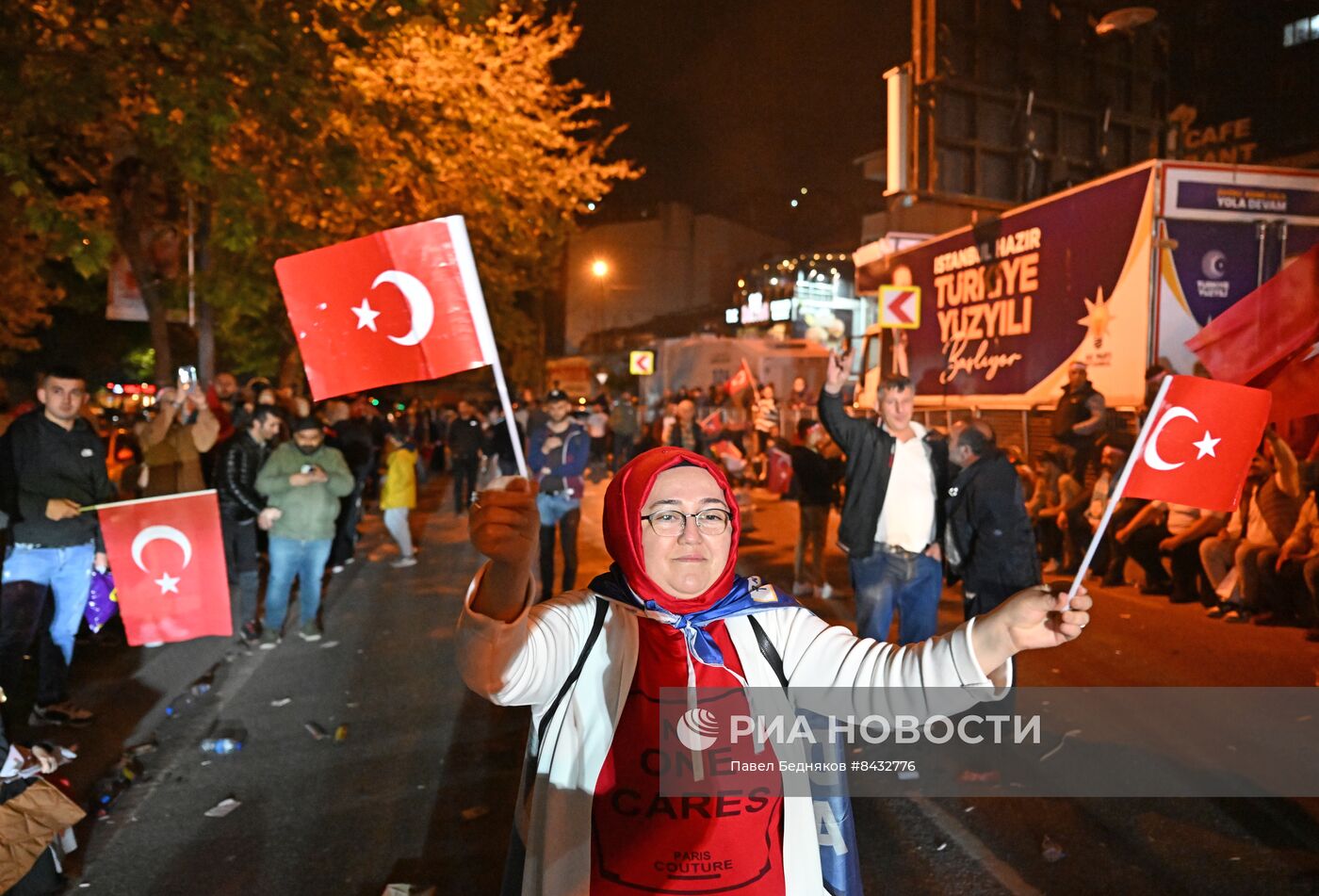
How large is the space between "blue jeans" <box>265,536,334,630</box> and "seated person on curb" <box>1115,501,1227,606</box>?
7.76 meters

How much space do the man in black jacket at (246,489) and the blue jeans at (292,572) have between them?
249mm

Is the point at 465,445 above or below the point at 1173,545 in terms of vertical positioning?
above

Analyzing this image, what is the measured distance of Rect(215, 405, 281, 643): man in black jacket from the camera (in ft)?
24.7

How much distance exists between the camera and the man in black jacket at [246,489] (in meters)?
7.53

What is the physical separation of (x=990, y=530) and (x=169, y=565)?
5242mm

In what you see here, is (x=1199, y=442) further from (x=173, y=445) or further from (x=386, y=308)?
(x=173, y=445)

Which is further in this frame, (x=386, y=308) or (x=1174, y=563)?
(x=1174, y=563)

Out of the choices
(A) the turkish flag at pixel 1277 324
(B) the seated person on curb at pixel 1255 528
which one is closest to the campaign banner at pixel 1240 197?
(B) the seated person on curb at pixel 1255 528

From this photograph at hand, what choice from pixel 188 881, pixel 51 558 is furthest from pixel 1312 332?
pixel 51 558

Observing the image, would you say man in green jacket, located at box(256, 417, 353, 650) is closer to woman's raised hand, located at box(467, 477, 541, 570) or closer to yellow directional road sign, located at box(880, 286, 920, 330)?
woman's raised hand, located at box(467, 477, 541, 570)

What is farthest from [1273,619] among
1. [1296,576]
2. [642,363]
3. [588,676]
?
[642,363]

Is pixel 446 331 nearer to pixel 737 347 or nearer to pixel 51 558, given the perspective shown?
pixel 51 558

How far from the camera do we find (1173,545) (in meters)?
8.69

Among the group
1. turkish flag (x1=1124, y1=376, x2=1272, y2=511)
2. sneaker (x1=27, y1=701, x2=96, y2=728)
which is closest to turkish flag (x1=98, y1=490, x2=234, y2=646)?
sneaker (x1=27, y1=701, x2=96, y2=728)
